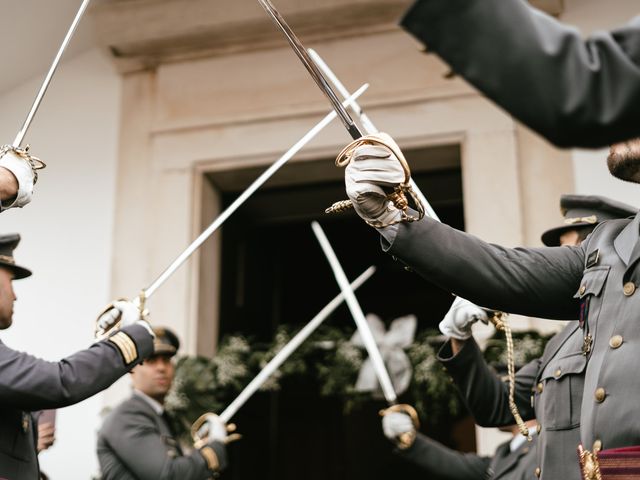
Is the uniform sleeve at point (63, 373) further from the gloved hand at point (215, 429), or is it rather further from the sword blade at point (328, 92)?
the gloved hand at point (215, 429)

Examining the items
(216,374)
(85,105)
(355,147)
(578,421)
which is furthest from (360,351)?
(355,147)

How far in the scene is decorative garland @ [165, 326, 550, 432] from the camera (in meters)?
5.41

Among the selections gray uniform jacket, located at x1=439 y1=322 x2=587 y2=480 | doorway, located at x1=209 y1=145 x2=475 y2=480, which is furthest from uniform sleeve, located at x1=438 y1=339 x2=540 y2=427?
doorway, located at x1=209 y1=145 x2=475 y2=480

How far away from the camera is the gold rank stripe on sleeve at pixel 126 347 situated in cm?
329

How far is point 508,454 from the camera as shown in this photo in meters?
4.24

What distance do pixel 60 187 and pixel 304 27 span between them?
1.97 m

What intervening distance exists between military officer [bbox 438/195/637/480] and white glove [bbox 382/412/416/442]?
1245mm

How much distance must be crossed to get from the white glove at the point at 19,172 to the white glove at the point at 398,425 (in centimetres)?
234

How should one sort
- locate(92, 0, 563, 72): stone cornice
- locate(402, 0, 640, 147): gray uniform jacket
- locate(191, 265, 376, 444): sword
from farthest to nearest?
locate(92, 0, 563, 72): stone cornice → locate(191, 265, 376, 444): sword → locate(402, 0, 640, 147): gray uniform jacket

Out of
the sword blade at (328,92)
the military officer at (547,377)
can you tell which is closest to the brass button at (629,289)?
the military officer at (547,377)

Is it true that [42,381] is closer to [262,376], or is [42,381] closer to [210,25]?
[262,376]

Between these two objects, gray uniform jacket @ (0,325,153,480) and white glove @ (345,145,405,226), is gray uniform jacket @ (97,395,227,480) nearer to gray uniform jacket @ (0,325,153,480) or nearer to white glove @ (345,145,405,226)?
gray uniform jacket @ (0,325,153,480)

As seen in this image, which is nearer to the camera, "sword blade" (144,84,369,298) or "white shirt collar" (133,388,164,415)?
"sword blade" (144,84,369,298)

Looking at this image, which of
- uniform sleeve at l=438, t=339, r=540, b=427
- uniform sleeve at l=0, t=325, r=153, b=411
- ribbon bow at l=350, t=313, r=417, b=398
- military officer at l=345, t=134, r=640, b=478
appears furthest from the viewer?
ribbon bow at l=350, t=313, r=417, b=398
